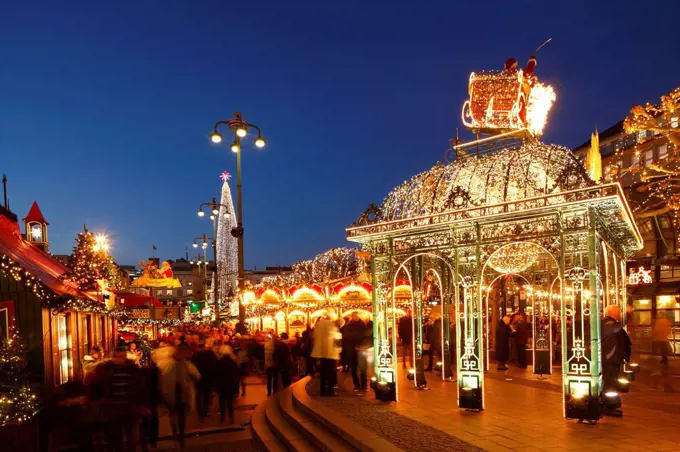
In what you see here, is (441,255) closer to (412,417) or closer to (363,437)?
(412,417)

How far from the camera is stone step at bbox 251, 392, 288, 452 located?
9.73 metres

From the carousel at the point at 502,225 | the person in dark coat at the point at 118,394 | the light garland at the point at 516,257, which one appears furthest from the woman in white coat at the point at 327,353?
the light garland at the point at 516,257

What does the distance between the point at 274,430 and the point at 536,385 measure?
6010mm

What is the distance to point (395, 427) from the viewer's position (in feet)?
29.0

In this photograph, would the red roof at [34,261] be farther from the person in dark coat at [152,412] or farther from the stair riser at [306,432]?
the stair riser at [306,432]

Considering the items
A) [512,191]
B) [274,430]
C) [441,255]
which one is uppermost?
[512,191]

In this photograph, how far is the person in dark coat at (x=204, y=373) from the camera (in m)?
11.6

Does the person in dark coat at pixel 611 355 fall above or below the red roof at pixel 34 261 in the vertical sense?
below

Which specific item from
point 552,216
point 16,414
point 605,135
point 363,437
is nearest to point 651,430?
A: point 552,216

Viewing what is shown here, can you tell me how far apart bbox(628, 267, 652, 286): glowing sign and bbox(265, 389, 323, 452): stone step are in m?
20.6

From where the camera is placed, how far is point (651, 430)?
27.5 feet

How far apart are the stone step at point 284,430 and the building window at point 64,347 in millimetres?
5337

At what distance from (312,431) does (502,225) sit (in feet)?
15.7

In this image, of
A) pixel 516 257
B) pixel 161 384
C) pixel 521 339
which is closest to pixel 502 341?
pixel 521 339
